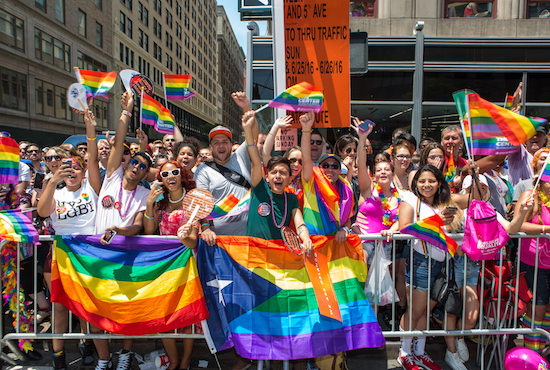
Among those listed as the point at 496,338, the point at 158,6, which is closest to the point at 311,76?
the point at 496,338

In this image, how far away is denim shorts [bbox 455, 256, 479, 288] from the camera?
3.41 m

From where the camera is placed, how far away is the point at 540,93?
1100cm

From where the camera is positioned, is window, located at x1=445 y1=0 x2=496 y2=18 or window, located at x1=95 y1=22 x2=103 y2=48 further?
window, located at x1=95 y1=22 x2=103 y2=48

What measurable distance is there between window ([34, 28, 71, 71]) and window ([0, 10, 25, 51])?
1.30 metres

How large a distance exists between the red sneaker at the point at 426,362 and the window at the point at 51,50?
29575 millimetres

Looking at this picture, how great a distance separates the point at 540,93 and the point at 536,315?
10342 millimetres

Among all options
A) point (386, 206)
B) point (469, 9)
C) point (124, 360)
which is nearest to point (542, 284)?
point (386, 206)

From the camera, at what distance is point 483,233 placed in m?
3.18

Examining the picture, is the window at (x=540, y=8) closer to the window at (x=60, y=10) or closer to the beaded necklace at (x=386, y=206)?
the beaded necklace at (x=386, y=206)

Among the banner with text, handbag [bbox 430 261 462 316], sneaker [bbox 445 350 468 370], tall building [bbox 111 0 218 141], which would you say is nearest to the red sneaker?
sneaker [bbox 445 350 468 370]

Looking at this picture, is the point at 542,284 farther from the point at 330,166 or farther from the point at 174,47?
the point at 174,47

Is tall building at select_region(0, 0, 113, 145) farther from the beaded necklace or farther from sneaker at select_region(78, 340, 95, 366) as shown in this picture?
the beaded necklace

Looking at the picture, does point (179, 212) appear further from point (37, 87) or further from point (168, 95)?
point (37, 87)

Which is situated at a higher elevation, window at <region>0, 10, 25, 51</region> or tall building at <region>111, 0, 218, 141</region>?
tall building at <region>111, 0, 218, 141</region>
